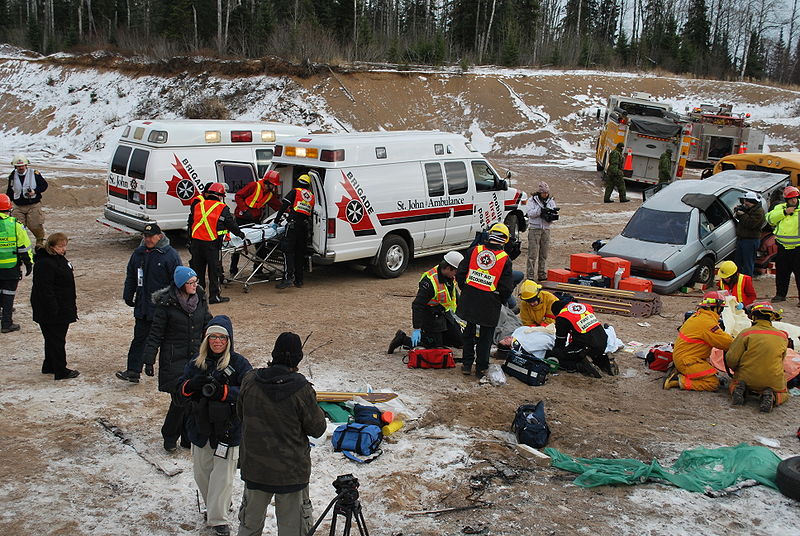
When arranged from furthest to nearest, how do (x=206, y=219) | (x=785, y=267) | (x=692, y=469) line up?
1. (x=785, y=267)
2. (x=206, y=219)
3. (x=692, y=469)

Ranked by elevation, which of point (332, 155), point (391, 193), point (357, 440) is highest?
point (332, 155)

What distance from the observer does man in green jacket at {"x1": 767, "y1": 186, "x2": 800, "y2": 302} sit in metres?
11.9

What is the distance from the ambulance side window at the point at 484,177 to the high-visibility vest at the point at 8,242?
25.2 feet

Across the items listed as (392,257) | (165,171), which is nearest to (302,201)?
(392,257)

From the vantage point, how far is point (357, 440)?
250 inches

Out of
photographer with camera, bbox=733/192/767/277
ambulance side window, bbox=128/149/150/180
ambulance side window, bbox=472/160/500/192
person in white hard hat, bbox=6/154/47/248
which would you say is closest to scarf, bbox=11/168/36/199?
person in white hard hat, bbox=6/154/47/248

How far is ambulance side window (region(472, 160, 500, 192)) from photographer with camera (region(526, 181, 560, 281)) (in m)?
1.20

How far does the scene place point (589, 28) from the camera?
232 ft

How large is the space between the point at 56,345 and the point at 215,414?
377cm

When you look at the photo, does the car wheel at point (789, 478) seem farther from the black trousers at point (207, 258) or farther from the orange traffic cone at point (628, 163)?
the orange traffic cone at point (628, 163)

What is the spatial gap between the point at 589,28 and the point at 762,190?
200ft

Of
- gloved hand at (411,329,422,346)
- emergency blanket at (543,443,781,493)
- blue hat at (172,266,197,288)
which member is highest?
blue hat at (172,266,197,288)

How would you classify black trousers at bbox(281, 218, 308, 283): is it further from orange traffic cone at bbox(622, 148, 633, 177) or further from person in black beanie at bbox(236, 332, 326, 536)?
orange traffic cone at bbox(622, 148, 633, 177)

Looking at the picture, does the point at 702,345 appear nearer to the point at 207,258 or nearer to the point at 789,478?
the point at 789,478
